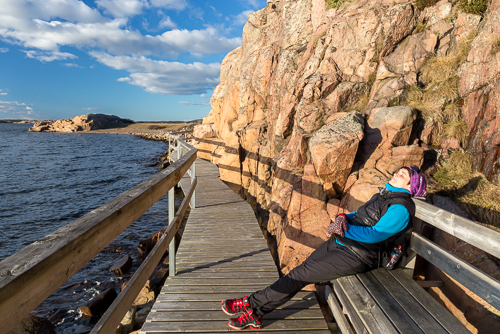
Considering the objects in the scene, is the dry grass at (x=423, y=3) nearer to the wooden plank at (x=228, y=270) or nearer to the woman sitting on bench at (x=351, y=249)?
the woman sitting on bench at (x=351, y=249)

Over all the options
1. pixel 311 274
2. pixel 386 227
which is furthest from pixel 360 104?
pixel 311 274

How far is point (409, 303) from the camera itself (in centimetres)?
263

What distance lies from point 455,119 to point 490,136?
1.09 metres

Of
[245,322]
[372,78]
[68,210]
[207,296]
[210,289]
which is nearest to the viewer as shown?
[245,322]

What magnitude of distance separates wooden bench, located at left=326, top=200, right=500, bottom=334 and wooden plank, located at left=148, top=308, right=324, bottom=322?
0.31 meters

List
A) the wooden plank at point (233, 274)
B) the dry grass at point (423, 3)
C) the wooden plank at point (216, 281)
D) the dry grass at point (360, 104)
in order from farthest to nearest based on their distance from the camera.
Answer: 1. the dry grass at point (423, 3)
2. the dry grass at point (360, 104)
3. the wooden plank at point (233, 274)
4. the wooden plank at point (216, 281)

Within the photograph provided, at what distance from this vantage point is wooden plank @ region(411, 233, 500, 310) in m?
2.25

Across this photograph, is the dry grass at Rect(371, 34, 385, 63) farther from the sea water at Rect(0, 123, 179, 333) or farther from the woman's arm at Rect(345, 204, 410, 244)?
the sea water at Rect(0, 123, 179, 333)

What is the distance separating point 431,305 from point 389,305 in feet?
1.33

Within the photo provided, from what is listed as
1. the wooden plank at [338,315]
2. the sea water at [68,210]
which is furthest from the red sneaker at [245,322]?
the sea water at [68,210]

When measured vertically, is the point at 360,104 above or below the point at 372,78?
below

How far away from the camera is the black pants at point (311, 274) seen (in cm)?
304

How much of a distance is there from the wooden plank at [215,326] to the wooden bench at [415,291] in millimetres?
320

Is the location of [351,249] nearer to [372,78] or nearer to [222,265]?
[222,265]
